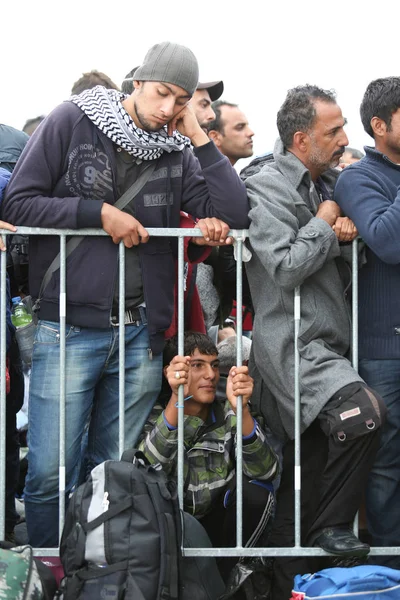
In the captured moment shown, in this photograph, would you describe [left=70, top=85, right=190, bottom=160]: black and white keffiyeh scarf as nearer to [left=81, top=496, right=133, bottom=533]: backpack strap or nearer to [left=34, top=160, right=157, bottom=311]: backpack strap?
[left=34, top=160, right=157, bottom=311]: backpack strap

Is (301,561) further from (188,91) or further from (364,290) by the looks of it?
(188,91)

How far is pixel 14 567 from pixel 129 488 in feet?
1.69

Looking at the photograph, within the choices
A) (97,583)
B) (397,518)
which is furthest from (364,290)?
(97,583)

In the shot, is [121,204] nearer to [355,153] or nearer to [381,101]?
[381,101]

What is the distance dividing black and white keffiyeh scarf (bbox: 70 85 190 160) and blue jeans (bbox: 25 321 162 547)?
76 cm

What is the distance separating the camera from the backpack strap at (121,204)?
14.0ft

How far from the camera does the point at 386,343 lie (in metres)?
4.31

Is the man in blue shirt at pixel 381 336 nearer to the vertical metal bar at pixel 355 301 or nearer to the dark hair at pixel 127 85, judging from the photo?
the vertical metal bar at pixel 355 301

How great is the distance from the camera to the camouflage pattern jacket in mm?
4391

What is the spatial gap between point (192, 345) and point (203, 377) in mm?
160

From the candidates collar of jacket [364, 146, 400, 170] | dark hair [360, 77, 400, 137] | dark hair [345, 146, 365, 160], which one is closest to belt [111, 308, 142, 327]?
collar of jacket [364, 146, 400, 170]

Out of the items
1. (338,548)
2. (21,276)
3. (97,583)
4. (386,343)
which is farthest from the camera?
(21,276)

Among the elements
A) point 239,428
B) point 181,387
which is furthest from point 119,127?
point 239,428

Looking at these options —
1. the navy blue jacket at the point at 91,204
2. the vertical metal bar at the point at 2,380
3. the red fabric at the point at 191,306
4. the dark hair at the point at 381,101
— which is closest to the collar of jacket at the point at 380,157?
the dark hair at the point at 381,101
